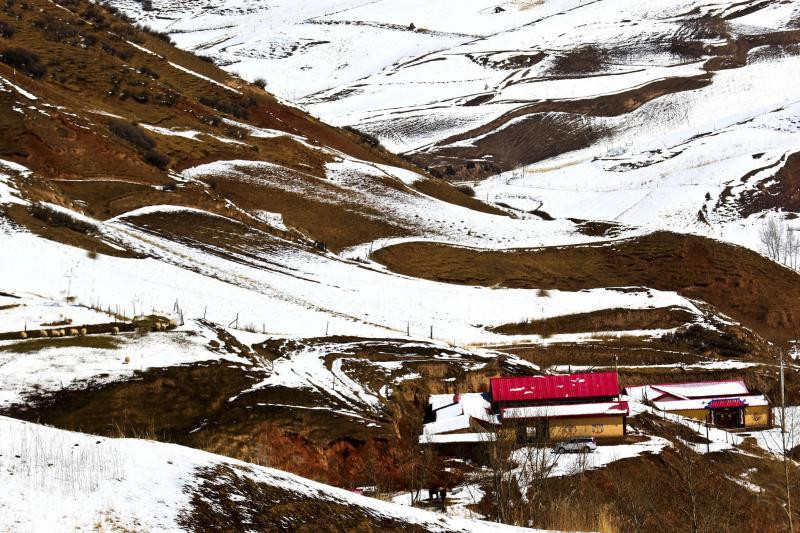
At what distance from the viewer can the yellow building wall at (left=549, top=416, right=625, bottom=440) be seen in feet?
118

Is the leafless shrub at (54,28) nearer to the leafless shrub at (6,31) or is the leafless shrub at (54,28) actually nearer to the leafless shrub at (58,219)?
the leafless shrub at (6,31)

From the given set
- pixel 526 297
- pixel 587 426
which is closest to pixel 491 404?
pixel 587 426

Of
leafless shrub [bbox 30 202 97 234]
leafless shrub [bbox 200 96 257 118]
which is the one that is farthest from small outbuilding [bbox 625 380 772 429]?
leafless shrub [bbox 200 96 257 118]

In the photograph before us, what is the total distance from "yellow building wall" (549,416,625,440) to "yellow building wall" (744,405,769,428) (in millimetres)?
12625

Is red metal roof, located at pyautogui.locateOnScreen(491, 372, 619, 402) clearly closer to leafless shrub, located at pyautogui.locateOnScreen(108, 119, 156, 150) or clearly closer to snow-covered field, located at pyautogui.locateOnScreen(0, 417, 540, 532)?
snow-covered field, located at pyautogui.locateOnScreen(0, 417, 540, 532)

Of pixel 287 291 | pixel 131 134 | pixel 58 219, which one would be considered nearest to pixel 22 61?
pixel 131 134

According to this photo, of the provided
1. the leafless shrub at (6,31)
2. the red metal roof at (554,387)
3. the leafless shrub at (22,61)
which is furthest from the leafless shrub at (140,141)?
the red metal roof at (554,387)

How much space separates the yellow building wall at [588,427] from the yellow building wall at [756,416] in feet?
41.4

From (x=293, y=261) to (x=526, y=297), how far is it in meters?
14.8

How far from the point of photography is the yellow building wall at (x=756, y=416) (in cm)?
4584

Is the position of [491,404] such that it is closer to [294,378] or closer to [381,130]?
[294,378]

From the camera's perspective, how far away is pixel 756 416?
46.0m

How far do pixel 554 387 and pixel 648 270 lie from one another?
31634 mm

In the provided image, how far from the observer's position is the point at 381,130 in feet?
614
